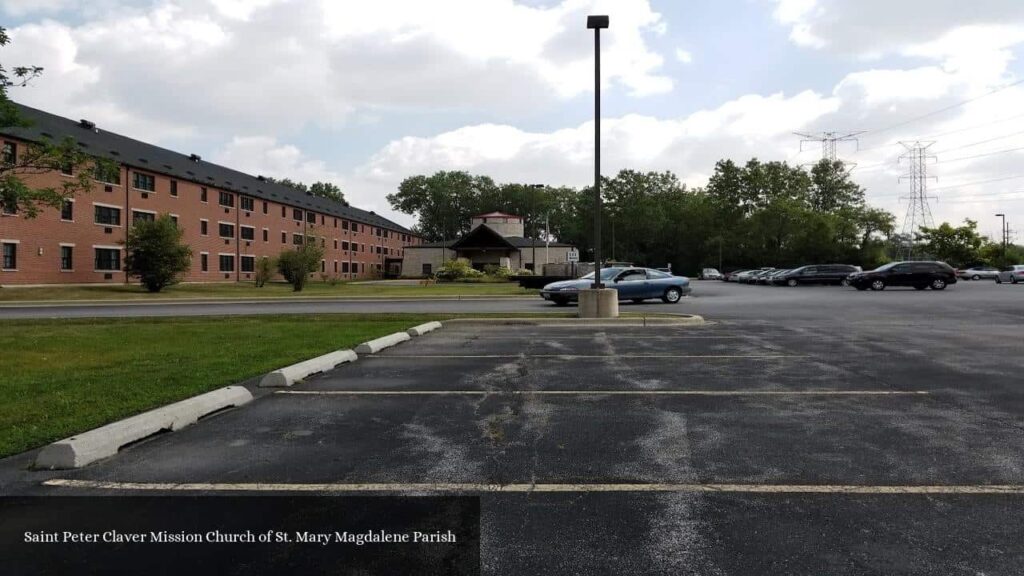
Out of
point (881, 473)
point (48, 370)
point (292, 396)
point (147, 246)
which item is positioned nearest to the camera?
point (881, 473)

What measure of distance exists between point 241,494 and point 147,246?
4170 centimetres

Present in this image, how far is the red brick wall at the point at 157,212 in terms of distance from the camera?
3709 centimetres

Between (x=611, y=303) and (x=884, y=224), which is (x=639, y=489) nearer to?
(x=611, y=303)

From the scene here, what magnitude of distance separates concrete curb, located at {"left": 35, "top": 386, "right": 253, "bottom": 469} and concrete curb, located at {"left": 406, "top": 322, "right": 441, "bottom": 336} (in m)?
6.98

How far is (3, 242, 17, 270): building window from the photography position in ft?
117

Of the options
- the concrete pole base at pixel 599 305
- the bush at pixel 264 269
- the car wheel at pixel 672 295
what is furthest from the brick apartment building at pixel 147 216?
the car wheel at pixel 672 295

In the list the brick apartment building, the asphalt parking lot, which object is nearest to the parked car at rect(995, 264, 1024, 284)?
the asphalt parking lot

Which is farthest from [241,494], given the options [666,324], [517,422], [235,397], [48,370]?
[666,324]

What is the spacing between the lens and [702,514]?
3564mm

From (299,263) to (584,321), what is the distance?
32225 millimetres

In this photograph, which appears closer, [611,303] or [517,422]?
[517,422]

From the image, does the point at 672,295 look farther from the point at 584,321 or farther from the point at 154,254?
the point at 154,254

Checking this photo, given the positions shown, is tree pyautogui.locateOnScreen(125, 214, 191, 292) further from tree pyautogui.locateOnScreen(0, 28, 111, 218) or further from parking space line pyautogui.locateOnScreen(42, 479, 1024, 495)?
parking space line pyautogui.locateOnScreen(42, 479, 1024, 495)

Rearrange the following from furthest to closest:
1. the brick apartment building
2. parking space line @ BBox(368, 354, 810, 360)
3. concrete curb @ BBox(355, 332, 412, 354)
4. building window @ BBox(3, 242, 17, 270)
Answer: the brick apartment building, building window @ BBox(3, 242, 17, 270), concrete curb @ BBox(355, 332, 412, 354), parking space line @ BBox(368, 354, 810, 360)
